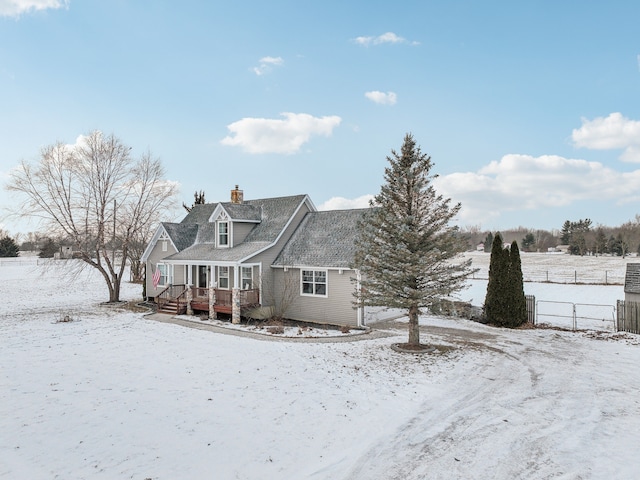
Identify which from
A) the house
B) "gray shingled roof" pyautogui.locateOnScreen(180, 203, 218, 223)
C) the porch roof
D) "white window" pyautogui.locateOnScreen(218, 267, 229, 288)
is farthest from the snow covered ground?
"gray shingled roof" pyautogui.locateOnScreen(180, 203, 218, 223)

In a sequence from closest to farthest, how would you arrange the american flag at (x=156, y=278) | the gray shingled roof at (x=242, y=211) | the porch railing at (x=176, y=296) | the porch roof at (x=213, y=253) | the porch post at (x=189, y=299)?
1. the porch roof at (x=213, y=253)
2. the porch post at (x=189, y=299)
3. the porch railing at (x=176, y=296)
4. the gray shingled roof at (x=242, y=211)
5. the american flag at (x=156, y=278)

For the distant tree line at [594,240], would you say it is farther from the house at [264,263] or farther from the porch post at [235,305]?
the porch post at [235,305]

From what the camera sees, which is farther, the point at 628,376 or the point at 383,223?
the point at 383,223

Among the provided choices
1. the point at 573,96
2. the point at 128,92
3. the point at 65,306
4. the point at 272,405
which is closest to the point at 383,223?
the point at 272,405

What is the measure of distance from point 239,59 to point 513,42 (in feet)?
46.2

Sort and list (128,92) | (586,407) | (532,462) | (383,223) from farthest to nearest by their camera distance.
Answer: (128,92)
(383,223)
(586,407)
(532,462)

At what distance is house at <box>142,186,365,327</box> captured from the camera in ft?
63.7

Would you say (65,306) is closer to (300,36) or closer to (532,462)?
(300,36)

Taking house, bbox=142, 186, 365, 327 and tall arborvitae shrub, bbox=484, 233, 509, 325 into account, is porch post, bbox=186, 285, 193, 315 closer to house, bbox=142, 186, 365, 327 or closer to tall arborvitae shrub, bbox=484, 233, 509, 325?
house, bbox=142, 186, 365, 327

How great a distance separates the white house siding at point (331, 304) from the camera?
18.6m

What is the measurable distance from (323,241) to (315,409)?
13148 millimetres

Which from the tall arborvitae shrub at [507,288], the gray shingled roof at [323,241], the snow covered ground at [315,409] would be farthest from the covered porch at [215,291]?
the tall arborvitae shrub at [507,288]

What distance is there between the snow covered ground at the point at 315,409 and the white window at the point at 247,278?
21.2 ft

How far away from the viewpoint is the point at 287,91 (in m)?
22.7
